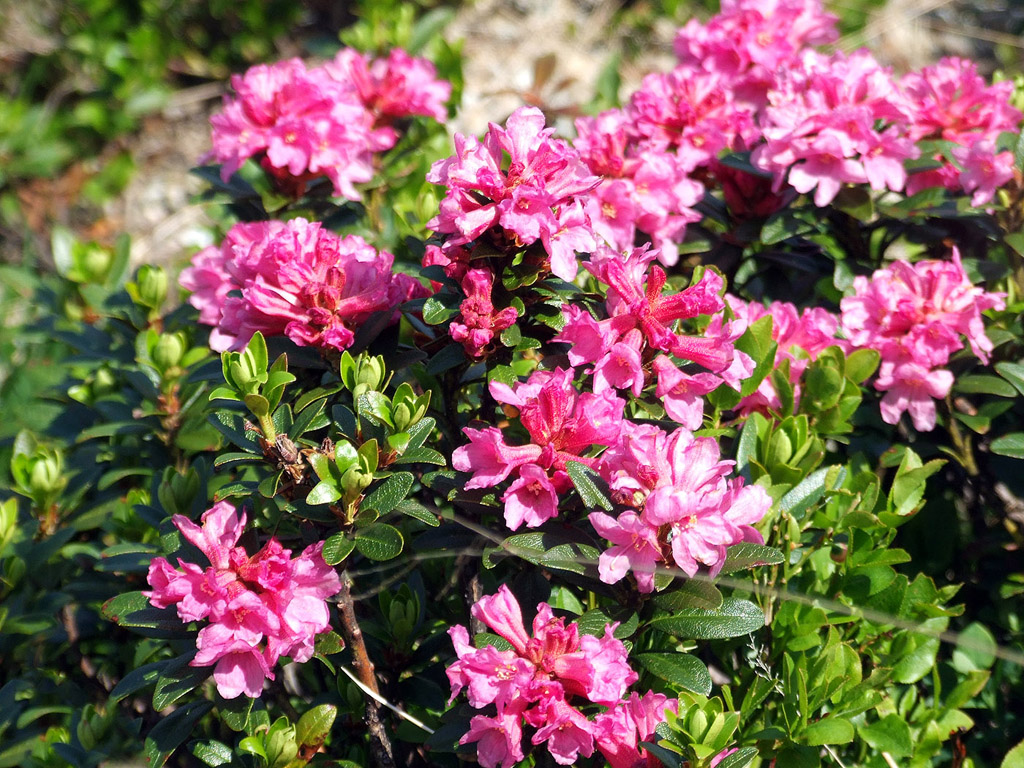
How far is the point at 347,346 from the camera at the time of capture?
1.60m

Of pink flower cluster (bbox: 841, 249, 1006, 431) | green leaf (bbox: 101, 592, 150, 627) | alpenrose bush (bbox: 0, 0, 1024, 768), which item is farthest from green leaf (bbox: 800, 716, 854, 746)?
green leaf (bbox: 101, 592, 150, 627)

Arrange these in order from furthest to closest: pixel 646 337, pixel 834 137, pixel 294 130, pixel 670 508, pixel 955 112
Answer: pixel 955 112, pixel 294 130, pixel 834 137, pixel 646 337, pixel 670 508

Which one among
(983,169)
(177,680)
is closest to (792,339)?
(983,169)

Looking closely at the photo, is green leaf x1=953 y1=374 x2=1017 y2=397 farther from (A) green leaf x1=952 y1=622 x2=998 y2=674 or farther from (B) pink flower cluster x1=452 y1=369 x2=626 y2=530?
(B) pink flower cluster x1=452 y1=369 x2=626 y2=530

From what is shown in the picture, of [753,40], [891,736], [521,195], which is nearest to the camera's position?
[521,195]

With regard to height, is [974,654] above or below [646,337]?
below

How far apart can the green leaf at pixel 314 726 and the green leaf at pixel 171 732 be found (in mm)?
160

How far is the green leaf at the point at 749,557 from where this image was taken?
1429 millimetres

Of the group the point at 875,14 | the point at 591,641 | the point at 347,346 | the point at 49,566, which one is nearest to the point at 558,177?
the point at 347,346

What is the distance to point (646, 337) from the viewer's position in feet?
5.01

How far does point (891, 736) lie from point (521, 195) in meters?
1.14

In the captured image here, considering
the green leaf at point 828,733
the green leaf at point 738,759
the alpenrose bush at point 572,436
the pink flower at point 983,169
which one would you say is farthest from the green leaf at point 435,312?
the pink flower at point 983,169

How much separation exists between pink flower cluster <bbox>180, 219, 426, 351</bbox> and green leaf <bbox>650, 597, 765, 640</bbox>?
0.69m

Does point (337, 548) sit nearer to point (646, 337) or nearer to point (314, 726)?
point (314, 726)
